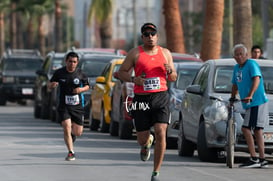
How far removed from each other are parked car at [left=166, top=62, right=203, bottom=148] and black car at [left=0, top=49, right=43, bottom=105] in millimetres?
19496

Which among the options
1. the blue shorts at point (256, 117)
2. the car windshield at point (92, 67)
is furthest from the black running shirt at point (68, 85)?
the car windshield at point (92, 67)

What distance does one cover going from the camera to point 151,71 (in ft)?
41.2

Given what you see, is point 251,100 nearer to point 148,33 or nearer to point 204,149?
point 204,149

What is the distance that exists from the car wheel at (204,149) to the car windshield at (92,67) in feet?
37.6

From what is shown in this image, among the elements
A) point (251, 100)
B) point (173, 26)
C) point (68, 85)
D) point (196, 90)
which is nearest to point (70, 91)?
point (68, 85)

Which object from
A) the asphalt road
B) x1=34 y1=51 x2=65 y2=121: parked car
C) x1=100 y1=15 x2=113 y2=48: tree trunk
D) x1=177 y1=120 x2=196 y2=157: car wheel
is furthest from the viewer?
x1=100 y1=15 x2=113 y2=48: tree trunk

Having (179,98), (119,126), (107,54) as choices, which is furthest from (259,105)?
(107,54)

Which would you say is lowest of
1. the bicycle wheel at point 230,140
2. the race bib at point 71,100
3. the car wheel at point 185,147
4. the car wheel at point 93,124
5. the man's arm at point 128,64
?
the car wheel at point 93,124

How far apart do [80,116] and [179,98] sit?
3.14 metres

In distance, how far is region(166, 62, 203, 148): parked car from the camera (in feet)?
61.1

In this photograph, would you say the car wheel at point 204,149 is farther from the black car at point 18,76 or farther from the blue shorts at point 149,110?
the black car at point 18,76

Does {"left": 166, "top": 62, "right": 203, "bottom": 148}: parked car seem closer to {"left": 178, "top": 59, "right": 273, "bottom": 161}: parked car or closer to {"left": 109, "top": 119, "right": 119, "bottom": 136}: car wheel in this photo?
{"left": 178, "top": 59, "right": 273, "bottom": 161}: parked car

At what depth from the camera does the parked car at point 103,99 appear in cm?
2317

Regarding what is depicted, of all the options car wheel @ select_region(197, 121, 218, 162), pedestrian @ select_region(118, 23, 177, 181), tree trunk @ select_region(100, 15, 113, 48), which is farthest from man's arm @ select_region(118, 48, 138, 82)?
tree trunk @ select_region(100, 15, 113, 48)
